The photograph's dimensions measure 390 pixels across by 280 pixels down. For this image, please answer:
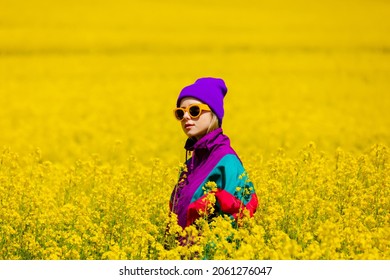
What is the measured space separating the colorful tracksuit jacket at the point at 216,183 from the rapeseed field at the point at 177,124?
4.4 inches

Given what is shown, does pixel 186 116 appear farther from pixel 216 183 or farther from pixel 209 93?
pixel 216 183

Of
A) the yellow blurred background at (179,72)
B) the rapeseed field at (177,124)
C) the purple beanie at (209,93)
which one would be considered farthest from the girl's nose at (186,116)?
the yellow blurred background at (179,72)

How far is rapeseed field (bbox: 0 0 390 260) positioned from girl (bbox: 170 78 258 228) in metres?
0.12

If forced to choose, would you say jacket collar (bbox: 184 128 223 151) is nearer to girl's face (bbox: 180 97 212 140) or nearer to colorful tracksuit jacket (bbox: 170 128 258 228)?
colorful tracksuit jacket (bbox: 170 128 258 228)

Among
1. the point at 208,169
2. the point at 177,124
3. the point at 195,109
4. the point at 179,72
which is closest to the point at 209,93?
the point at 195,109

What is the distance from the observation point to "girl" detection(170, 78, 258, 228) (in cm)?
523

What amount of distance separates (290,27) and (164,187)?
14.1 metres

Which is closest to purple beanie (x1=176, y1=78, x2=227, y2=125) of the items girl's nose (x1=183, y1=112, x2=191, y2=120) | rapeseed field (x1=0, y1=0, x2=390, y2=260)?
girl's nose (x1=183, y1=112, x2=191, y2=120)

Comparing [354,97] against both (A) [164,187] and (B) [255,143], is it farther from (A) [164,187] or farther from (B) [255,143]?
(A) [164,187]

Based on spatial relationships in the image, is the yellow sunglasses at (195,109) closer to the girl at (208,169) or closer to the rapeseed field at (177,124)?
the girl at (208,169)

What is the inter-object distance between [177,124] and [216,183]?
702 cm

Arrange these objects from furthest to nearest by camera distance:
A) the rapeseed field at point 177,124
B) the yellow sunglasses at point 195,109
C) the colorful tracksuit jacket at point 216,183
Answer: the rapeseed field at point 177,124 → the yellow sunglasses at point 195,109 → the colorful tracksuit jacket at point 216,183

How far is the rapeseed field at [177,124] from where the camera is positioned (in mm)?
5621

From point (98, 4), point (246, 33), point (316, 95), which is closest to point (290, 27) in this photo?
point (246, 33)
